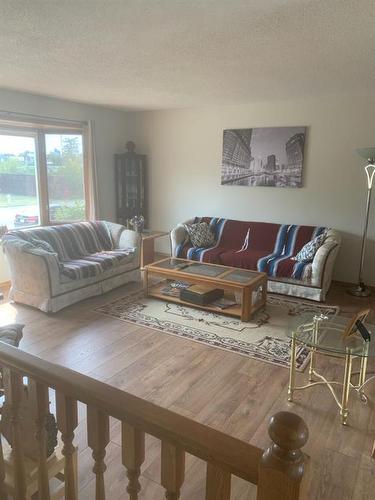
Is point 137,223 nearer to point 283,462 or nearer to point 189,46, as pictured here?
point 189,46

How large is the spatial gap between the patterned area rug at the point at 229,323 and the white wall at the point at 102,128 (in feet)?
6.08

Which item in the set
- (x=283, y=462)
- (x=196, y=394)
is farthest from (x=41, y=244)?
(x=283, y=462)

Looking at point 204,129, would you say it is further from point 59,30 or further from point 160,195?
point 59,30

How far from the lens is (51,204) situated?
5.30 m

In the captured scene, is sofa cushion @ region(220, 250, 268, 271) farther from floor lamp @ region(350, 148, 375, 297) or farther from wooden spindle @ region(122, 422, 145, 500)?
wooden spindle @ region(122, 422, 145, 500)

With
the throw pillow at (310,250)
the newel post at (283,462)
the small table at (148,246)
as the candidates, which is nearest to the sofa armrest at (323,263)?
the throw pillow at (310,250)

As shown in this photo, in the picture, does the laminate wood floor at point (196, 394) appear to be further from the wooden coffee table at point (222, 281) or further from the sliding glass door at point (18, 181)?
the sliding glass door at point (18, 181)

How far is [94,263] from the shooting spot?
430 cm

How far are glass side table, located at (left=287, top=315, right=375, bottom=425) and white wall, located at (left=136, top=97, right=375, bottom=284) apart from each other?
239cm

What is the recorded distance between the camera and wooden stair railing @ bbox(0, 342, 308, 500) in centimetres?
65

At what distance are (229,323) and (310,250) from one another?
4.81 ft

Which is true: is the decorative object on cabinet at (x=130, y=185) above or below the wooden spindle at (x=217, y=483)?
above

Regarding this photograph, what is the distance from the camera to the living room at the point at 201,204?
214cm

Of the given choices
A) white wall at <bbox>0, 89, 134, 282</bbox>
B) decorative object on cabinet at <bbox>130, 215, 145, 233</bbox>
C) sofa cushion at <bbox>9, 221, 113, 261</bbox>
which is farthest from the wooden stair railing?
decorative object on cabinet at <bbox>130, 215, 145, 233</bbox>
